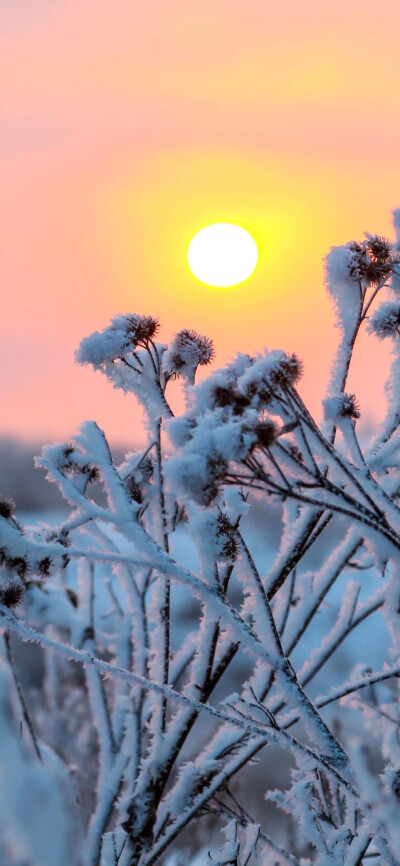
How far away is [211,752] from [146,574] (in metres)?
1.04

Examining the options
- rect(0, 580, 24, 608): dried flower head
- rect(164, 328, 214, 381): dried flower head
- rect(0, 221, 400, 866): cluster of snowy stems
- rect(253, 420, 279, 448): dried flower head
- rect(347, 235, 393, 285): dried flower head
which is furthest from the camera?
rect(164, 328, 214, 381): dried flower head

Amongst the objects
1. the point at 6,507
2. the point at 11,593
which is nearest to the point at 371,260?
the point at 6,507

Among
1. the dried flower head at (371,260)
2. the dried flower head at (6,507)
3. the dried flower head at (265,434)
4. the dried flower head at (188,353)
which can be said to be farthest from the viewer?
the dried flower head at (188,353)

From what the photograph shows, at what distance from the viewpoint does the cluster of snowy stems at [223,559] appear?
2.22 metres

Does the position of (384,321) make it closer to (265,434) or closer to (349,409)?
(349,409)

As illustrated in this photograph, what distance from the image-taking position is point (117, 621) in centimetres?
516

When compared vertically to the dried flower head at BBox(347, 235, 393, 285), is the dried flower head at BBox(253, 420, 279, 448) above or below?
below

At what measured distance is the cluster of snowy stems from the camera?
87.4 inches

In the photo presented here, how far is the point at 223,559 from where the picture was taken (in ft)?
7.98

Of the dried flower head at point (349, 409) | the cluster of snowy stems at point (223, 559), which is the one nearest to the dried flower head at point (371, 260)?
the cluster of snowy stems at point (223, 559)

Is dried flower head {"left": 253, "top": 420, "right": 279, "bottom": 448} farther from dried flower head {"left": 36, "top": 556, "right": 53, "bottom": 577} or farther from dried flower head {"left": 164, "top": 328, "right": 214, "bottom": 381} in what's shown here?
dried flower head {"left": 164, "top": 328, "right": 214, "bottom": 381}

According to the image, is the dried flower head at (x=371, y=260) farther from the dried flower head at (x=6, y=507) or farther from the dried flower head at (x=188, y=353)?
the dried flower head at (x=6, y=507)

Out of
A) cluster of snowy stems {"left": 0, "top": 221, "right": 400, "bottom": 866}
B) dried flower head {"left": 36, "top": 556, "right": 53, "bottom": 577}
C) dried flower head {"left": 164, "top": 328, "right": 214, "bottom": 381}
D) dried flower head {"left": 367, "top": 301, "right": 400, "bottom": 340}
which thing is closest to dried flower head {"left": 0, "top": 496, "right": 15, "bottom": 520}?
cluster of snowy stems {"left": 0, "top": 221, "right": 400, "bottom": 866}

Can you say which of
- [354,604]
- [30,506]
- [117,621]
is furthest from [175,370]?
[30,506]
